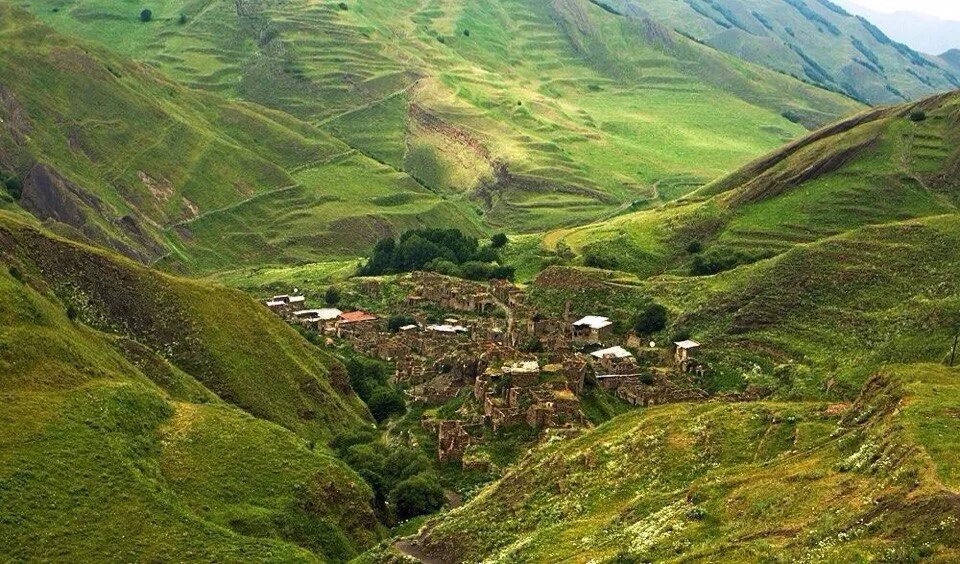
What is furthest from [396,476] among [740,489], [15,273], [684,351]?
[684,351]

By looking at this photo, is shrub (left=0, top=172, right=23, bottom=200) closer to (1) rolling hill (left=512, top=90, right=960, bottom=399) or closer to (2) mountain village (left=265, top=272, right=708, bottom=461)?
(2) mountain village (left=265, top=272, right=708, bottom=461)

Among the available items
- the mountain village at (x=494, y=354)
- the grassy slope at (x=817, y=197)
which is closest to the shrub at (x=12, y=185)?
the mountain village at (x=494, y=354)

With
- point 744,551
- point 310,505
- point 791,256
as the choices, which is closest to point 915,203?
point 791,256

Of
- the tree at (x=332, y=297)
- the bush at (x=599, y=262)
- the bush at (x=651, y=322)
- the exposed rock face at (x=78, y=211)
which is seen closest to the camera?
the bush at (x=651, y=322)

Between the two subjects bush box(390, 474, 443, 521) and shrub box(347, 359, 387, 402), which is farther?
shrub box(347, 359, 387, 402)

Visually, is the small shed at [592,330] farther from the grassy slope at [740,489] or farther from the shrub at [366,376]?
the grassy slope at [740,489]

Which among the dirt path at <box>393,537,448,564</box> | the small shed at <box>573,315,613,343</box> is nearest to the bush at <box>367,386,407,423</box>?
the small shed at <box>573,315,613,343</box>
